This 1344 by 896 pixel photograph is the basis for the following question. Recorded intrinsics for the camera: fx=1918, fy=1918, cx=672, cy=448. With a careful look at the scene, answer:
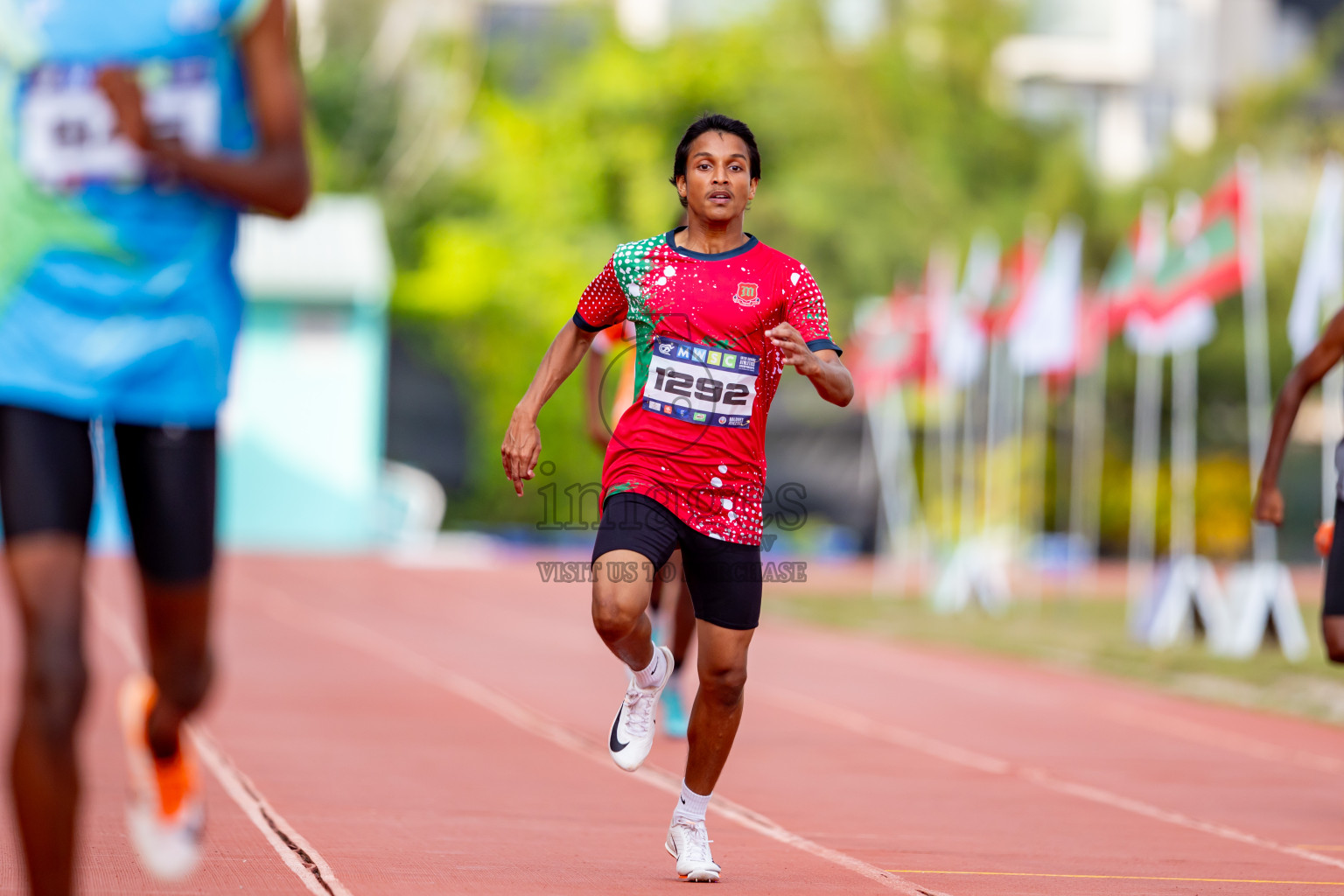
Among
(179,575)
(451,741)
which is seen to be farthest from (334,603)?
(179,575)

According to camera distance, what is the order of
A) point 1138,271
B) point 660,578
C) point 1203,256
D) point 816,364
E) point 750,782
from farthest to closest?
point 1138,271 → point 1203,256 → point 660,578 → point 750,782 → point 816,364

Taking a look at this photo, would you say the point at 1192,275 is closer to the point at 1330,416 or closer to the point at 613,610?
the point at 613,610

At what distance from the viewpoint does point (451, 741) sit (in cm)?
895

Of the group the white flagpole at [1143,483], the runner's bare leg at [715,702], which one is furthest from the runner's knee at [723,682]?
the white flagpole at [1143,483]

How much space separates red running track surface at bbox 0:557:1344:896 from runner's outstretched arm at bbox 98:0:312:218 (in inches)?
84.4

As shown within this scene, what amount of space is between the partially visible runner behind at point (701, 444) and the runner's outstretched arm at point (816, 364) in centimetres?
13

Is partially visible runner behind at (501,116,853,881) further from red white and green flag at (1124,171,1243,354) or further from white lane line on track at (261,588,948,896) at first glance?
red white and green flag at (1124,171,1243,354)

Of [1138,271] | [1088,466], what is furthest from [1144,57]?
[1138,271]

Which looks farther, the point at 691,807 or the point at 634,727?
the point at 634,727

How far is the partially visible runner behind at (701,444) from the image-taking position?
540 cm

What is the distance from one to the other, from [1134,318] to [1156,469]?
1569 centimetres

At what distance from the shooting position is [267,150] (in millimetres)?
3533

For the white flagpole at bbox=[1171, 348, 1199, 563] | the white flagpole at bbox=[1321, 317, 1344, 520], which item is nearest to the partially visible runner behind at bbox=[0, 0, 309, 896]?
the white flagpole at bbox=[1321, 317, 1344, 520]

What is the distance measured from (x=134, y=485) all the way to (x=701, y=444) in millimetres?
2174
